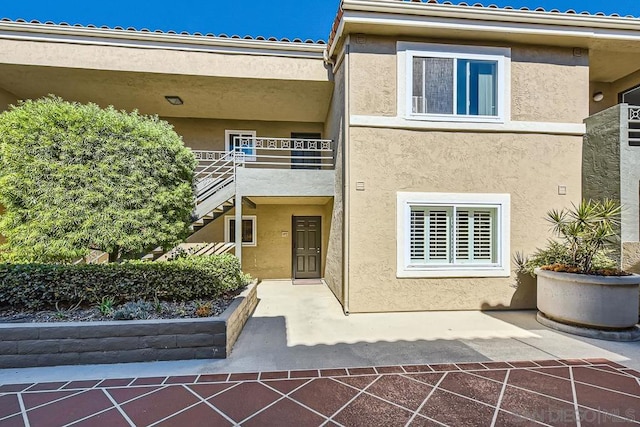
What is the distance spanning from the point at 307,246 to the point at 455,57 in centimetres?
736

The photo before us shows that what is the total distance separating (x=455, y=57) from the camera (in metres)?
7.18

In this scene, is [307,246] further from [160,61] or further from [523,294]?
[160,61]

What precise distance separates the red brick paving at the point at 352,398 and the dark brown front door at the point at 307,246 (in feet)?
23.4

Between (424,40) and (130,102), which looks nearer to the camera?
(424,40)

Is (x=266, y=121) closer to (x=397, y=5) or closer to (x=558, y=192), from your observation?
(x=397, y=5)

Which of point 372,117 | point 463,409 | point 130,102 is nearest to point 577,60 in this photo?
point 372,117

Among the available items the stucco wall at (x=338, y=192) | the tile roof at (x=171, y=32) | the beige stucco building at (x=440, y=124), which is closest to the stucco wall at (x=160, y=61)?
the beige stucco building at (x=440, y=124)

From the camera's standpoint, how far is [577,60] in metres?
7.45

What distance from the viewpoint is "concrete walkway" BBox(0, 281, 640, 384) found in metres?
4.35

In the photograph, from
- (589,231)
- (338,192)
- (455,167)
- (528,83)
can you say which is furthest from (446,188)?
(528,83)

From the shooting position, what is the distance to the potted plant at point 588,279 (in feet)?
17.8

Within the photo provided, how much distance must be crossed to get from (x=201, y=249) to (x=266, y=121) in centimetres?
498

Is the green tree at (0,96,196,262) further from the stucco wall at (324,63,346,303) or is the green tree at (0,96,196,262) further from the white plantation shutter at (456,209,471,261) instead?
the white plantation shutter at (456,209,471,261)

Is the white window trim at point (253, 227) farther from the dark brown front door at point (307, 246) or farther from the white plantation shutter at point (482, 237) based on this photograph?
the white plantation shutter at point (482, 237)
